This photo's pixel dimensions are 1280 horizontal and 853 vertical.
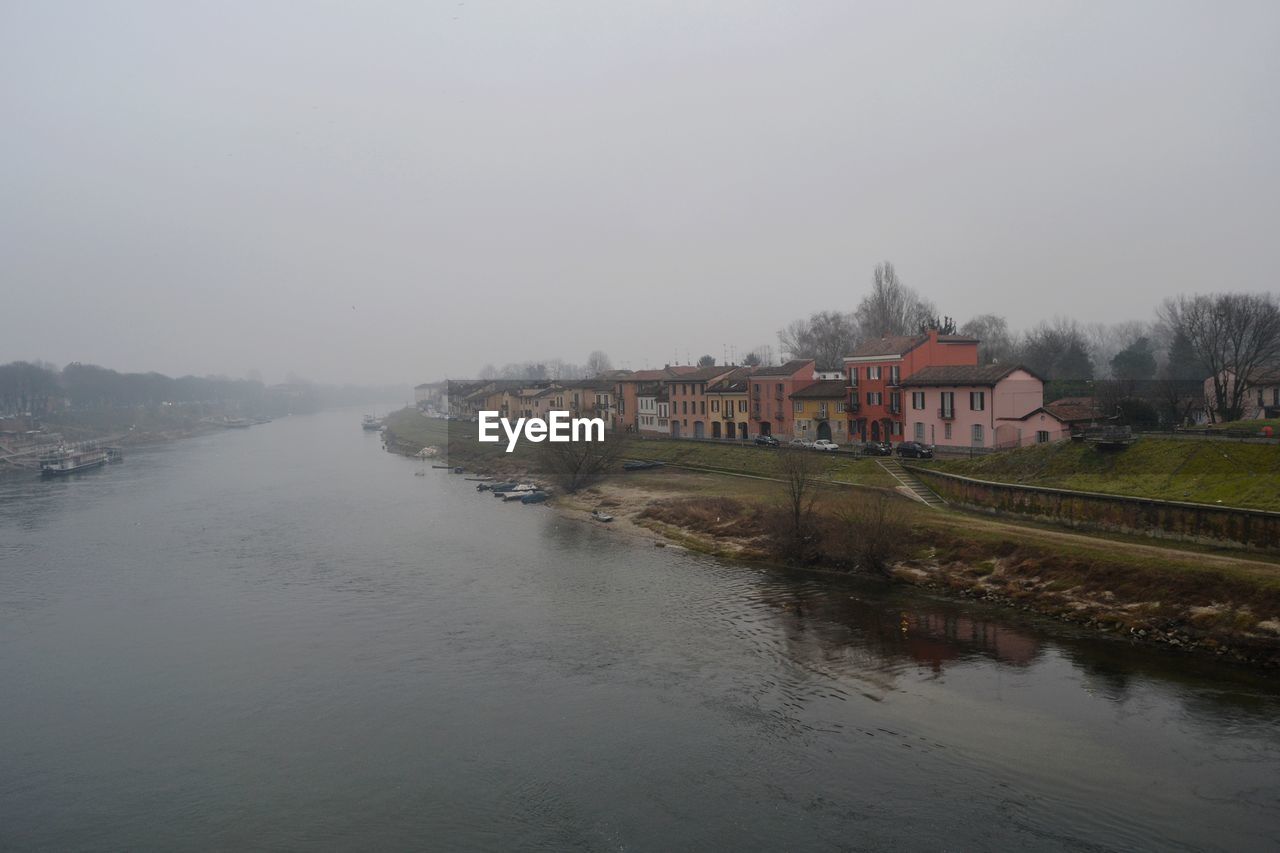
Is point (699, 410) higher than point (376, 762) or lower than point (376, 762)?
higher

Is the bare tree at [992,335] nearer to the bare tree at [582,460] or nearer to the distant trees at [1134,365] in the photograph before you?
the distant trees at [1134,365]

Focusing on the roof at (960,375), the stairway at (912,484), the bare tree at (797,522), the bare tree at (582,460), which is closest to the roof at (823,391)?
the roof at (960,375)

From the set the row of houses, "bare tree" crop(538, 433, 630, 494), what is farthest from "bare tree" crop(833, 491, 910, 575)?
"bare tree" crop(538, 433, 630, 494)

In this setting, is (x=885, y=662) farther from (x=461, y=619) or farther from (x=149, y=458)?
(x=149, y=458)

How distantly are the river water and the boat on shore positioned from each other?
55.0m

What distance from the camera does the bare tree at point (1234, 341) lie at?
49688mm

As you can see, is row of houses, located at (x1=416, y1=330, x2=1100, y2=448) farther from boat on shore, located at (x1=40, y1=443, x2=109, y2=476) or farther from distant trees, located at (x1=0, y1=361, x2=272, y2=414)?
distant trees, located at (x1=0, y1=361, x2=272, y2=414)

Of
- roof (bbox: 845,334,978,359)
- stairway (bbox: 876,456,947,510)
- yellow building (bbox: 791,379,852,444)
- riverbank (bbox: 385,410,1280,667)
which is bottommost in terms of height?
riverbank (bbox: 385,410,1280,667)

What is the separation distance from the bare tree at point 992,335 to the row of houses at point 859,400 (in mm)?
34855

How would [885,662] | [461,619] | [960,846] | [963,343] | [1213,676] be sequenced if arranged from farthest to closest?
[963,343] → [461,619] → [885,662] → [1213,676] → [960,846]

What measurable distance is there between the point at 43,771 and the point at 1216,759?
25776 mm

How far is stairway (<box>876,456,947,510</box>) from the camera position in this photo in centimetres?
4003

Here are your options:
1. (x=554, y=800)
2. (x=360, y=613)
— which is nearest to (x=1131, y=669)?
(x=554, y=800)

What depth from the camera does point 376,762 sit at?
19188 mm
